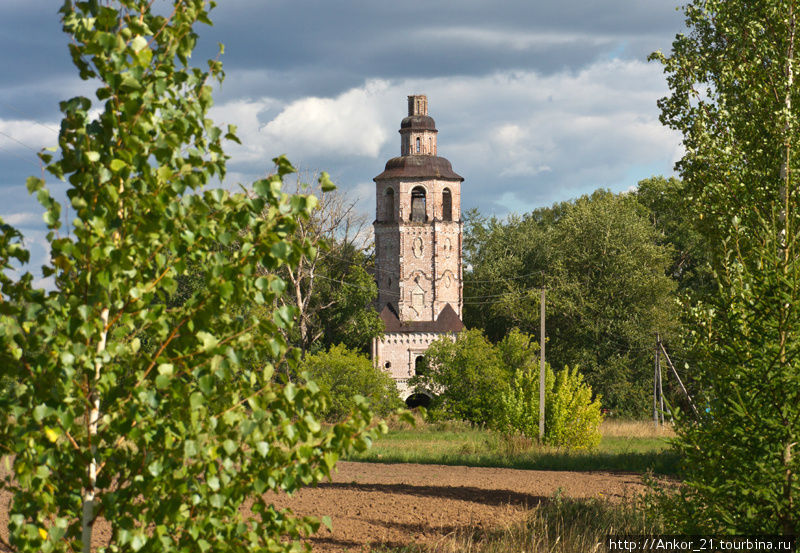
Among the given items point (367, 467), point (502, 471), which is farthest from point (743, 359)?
point (367, 467)

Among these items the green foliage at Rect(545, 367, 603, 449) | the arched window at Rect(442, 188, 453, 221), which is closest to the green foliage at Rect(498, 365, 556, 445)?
the green foliage at Rect(545, 367, 603, 449)

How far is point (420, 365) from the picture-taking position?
1854 inches

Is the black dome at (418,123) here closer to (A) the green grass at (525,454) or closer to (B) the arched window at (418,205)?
(B) the arched window at (418,205)

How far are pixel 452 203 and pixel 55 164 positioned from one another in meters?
45.5

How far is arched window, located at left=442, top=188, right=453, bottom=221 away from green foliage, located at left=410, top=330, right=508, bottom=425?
24.1ft

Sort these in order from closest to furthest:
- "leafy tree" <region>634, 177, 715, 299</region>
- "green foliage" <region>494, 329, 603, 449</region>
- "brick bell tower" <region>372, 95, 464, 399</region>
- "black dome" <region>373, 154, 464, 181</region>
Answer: "green foliage" <region>494, 329, 603, 449</region> < "brick bell tower" <region>372, 95, 464, 399</region> < "black dome" <region>373, 154, 464, 181</region> < "leafy tree" <region>634, 177, 715, 299</region>

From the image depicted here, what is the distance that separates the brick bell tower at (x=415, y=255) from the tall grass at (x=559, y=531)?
3349cm

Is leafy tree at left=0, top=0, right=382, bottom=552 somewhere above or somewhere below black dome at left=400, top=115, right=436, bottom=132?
below

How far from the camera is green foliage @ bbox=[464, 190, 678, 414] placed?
47.9m

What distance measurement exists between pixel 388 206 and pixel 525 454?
2537 centimetres

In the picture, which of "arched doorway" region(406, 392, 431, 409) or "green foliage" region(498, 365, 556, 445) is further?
"arched doorway" region(406, 392, 431, 409)

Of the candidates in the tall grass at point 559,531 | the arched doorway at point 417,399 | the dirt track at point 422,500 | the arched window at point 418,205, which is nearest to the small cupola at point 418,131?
the arched window at point 418,205

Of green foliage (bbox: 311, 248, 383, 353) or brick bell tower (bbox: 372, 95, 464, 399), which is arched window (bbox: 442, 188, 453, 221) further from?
green foliage (bbox: 311, 248, 383, 353)

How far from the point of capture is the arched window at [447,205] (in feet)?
161
